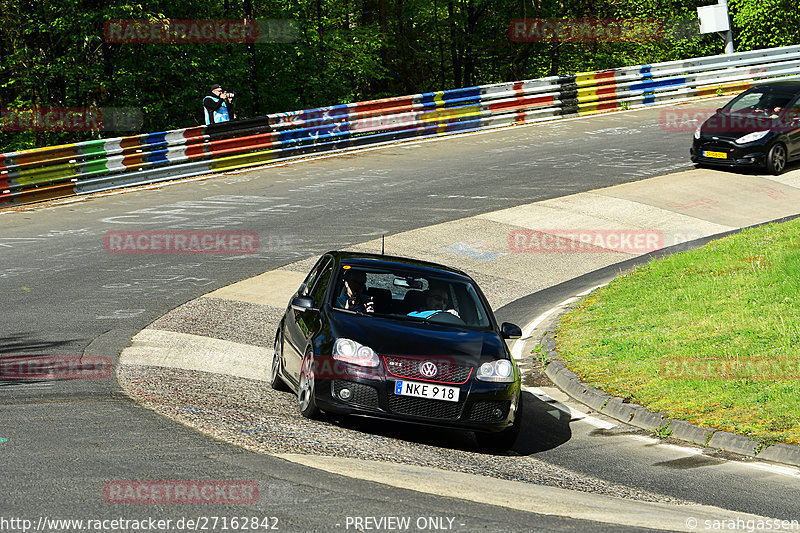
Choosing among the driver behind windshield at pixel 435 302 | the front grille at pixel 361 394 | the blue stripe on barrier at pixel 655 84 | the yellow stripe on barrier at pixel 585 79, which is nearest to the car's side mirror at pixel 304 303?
the driver behind windshield at pixel 435 302

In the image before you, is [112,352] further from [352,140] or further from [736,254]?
[352,140]

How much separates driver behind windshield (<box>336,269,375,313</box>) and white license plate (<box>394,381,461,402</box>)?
1.27 m

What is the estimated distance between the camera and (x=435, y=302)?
977cm

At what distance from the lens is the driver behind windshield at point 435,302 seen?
9.63m

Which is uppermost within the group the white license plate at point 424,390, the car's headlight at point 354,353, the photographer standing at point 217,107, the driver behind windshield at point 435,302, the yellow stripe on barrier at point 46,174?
the photographer standing at point 217,107

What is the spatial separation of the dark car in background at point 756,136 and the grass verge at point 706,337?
661 centimetres

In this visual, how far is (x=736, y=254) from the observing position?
1581cm

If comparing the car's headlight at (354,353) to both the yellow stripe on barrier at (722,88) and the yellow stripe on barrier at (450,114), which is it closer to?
the yellow stripe on barrier at (450,114)

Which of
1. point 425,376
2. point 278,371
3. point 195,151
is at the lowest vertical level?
point 278,371

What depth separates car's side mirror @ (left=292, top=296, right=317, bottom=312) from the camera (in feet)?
30.8

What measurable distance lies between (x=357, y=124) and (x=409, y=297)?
17.0 meters

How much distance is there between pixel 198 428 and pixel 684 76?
89.4ft

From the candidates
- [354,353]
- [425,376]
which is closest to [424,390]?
[425,376]

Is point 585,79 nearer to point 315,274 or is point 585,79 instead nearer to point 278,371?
point 315,274
